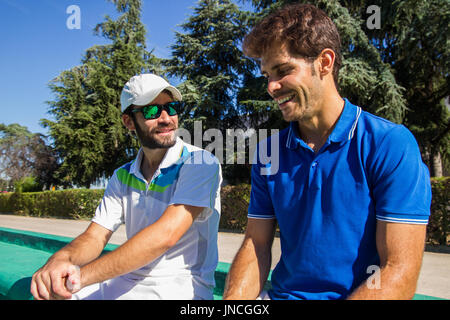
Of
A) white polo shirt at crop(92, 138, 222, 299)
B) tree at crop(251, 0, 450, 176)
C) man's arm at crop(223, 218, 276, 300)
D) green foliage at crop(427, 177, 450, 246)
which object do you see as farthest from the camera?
tree at crop(251, 0, 450, 176)

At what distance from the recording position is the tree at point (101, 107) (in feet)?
69.1

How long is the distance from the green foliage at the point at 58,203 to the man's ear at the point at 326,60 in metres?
15.3

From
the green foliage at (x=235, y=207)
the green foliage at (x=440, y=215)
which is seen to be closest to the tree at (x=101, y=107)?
the green foliage at (x=235, y=207)

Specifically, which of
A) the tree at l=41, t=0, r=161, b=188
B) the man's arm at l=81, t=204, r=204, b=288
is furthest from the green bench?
the tree at l=41, t=0, r=161, b=188

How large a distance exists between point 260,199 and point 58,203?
716 inches

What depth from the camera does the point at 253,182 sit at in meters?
1.80

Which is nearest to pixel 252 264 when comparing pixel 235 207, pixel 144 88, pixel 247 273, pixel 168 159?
pixel 247 273

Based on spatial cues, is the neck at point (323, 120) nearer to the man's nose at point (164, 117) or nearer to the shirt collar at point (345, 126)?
the shirt collar at point (345, 126)

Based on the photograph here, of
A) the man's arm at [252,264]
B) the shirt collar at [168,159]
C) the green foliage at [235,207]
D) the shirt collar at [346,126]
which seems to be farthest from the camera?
the green foliage at [235,207]

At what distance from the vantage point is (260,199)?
1.76m

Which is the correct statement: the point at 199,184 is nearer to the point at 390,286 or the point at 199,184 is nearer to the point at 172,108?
the point at 172,108

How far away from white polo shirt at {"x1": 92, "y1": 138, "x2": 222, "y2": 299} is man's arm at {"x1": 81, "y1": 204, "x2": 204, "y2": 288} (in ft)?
0.57

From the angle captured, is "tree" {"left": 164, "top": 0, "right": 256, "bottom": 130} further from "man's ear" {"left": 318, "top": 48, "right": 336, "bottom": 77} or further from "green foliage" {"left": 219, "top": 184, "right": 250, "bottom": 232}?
"man's ear" {"left": 318, "top": 48, "right": 336, "bottom": 77}

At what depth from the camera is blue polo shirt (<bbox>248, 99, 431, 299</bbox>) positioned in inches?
51.1
